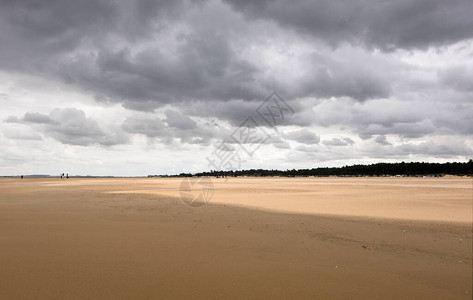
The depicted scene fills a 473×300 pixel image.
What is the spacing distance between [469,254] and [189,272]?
7554 mm

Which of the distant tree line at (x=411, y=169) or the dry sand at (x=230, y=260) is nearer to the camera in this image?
the dry sand at (x=230, y=260)

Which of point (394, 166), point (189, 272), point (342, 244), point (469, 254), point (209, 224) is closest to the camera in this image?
point (189, 272)

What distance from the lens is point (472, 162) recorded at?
144 meters

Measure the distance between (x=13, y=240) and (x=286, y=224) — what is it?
9030 mm

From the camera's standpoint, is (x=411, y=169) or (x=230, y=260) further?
(x=411, y=169)

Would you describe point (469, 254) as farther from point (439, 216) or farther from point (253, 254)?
point (439, 216)

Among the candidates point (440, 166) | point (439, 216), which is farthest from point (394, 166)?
point (439, 216)

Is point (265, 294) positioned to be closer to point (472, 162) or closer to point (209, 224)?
point (209, 224)

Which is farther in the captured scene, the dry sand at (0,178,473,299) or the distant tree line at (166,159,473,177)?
the distant tree line at (166,159,473,177)

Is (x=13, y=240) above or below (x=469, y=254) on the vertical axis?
above

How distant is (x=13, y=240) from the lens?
8.22 m

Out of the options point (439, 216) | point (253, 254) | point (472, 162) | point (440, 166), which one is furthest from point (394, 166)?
point (253, 254)

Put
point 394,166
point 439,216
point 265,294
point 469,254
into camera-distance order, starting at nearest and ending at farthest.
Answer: point 265,294, point 469,254, point 439,216, point 394,166

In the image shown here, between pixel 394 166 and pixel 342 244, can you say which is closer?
pixel 342 244
